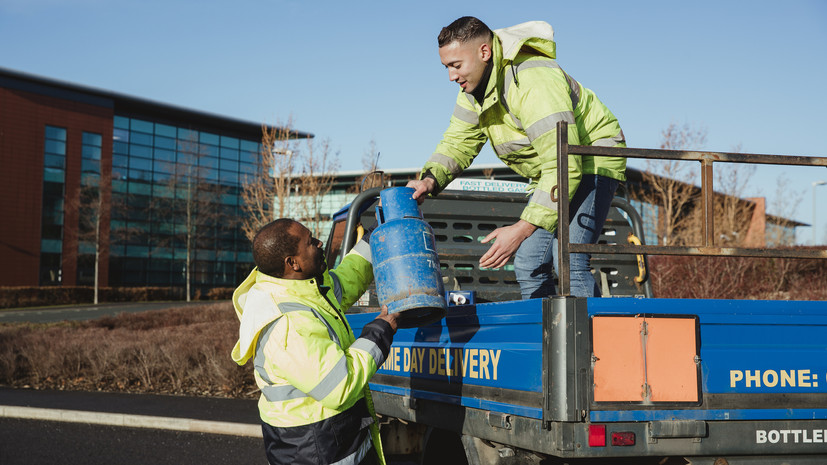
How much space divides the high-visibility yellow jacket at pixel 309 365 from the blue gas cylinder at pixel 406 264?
0.89ft

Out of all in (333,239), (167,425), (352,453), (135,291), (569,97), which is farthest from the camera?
(135,291)

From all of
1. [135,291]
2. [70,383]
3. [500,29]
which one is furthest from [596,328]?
[135,291]

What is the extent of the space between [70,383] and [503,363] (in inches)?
454

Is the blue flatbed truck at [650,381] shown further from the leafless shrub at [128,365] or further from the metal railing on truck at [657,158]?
the leafless shrub at [128,365]

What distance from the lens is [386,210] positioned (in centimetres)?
374

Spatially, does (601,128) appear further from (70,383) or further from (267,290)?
(70,383)

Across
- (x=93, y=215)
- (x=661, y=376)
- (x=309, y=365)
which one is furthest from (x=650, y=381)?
(x=93, y=215)

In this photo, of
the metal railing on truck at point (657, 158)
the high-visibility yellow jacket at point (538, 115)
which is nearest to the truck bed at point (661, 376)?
the metal railing on truck at point (657, 158)

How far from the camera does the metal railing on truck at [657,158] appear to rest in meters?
2.97

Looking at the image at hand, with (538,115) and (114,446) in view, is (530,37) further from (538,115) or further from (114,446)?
(114,446)

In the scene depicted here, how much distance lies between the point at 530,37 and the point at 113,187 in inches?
1975

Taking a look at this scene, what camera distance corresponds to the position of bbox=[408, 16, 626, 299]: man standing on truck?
A: 11.4ft

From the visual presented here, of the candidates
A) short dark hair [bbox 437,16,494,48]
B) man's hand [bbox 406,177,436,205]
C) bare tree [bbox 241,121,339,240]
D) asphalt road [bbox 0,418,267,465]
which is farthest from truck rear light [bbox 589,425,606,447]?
bare tree [bbox 241,121,339,240]

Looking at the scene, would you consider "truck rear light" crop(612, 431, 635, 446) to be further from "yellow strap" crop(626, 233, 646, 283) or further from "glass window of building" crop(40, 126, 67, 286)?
"glass window of building" crop(40, 126, 67, 286)
